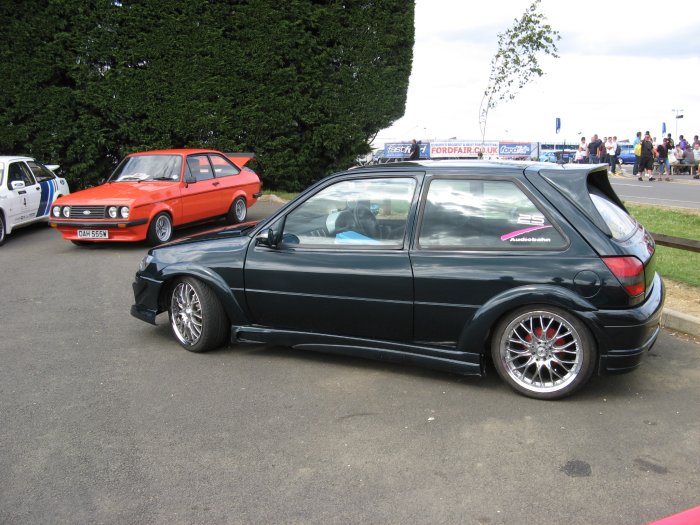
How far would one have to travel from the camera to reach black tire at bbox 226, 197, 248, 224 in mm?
11992

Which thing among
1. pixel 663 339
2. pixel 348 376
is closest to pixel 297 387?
pixel 348 376

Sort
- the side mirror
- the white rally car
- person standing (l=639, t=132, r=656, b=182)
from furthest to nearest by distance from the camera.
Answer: person standing (l=639, t=132, r=656, b=182) < the white rally car < the side mirror

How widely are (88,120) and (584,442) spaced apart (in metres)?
14.3

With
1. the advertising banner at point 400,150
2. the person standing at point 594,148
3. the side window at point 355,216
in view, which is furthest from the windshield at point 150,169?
the person standing at point 594,148

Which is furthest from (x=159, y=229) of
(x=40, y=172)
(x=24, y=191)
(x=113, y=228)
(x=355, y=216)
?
(x=355, y=216)

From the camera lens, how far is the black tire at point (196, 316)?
16.6 feet

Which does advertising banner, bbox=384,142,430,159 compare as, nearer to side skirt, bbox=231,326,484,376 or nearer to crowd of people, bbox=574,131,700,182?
crowd of people, bbox=574,131,700,182

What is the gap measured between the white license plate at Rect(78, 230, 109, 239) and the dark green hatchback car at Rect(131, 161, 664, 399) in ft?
17.4

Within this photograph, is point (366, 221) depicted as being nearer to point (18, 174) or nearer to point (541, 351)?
point (541, 351)

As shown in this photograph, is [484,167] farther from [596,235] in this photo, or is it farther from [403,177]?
[596,235]

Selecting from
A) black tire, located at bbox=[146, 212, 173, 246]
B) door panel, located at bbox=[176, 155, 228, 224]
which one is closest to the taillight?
black tire, located at bbox=[146, 212, 173, 246]

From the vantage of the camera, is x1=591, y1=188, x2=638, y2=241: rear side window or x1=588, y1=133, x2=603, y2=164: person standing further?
x1=588, y1=133, x2=603, y2=164: person standing

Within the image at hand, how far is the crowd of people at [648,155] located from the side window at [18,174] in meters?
21.9

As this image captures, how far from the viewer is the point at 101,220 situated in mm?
9867
